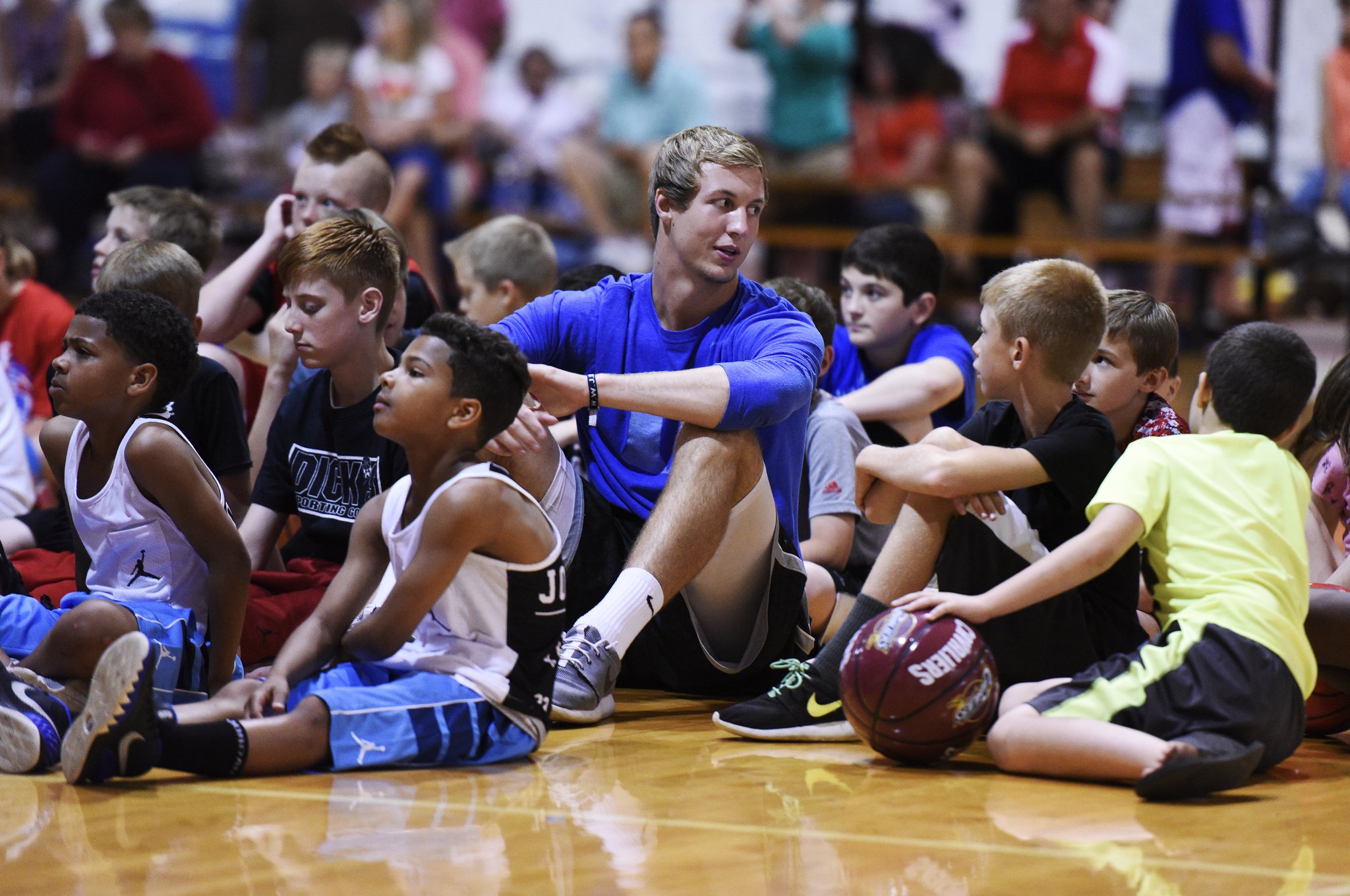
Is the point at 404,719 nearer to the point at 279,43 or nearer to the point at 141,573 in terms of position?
the point at 141,573

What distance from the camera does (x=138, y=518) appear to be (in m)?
3.44

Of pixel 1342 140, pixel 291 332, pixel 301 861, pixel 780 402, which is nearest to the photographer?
pixel 301 861

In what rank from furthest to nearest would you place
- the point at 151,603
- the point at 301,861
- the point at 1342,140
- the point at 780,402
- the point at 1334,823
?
the point at 1342,140 → the point at 780,402 → the point at 151,603 → the point at 1334,823 → the point at 301,861

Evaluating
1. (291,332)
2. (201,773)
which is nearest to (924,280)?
(291,332)

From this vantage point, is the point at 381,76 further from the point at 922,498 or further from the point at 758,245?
the point at 922,498

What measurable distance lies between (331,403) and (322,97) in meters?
7.32

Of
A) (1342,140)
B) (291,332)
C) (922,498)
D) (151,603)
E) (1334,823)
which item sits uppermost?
A: (1342,140)

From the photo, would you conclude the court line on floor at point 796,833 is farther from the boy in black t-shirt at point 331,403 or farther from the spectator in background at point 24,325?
the spectator in background at point 24,325

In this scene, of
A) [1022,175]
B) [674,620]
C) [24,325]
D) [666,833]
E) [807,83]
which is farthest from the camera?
[807,83]

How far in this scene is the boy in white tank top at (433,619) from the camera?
3.08m

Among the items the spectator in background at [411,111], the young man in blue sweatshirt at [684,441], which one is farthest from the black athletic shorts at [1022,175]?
the young man in blue sweatshirt at [684,441]

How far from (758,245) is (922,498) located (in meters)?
7.36

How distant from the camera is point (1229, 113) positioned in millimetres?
9391

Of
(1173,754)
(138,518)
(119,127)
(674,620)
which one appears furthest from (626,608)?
(119,127)
